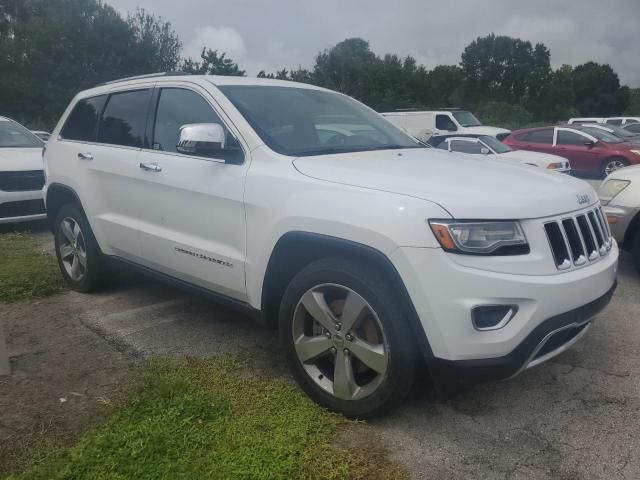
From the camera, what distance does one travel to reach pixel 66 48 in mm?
33844

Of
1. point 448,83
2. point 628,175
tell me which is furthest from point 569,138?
point 448,83

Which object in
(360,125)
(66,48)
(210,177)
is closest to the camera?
(210,177)

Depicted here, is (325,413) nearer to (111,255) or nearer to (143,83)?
Answer: (111,255)

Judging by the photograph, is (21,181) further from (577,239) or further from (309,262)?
(577,239)

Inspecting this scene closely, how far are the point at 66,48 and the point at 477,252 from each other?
3635 cm

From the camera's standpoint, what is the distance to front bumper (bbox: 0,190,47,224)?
771cm

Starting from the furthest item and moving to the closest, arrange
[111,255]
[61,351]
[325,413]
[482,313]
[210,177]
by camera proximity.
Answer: [111,255]
[61,351]
[210,177]
[325,413]
[482,313]

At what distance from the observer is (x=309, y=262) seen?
10.5 ft

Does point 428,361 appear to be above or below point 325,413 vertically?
above

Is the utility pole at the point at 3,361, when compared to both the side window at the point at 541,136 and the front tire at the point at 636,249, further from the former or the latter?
the side window at the point at 541,136

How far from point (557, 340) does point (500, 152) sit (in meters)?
10.9

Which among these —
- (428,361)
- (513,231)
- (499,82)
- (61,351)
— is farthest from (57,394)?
(499,82)

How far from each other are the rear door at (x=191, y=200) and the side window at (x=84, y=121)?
91 cm

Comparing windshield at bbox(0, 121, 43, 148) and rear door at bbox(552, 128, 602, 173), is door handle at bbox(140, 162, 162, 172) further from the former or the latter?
rear door at bbox(552, 128, 602, 173)
